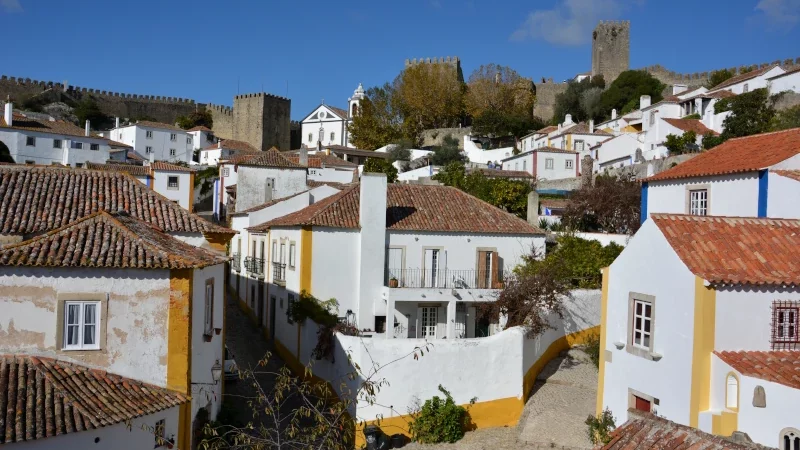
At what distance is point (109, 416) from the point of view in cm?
1178

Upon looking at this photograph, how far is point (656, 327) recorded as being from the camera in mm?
14281

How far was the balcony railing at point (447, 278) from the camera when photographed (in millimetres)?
25531

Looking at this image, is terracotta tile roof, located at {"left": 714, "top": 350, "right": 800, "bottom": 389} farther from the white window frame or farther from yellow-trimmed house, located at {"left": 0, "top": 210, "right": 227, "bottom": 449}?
the white window frame

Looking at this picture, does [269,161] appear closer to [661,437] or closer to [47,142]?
[47,142]

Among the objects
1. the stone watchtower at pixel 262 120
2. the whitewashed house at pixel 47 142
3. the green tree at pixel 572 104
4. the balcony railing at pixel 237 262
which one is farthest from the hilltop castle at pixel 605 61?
the balcony railing at pixel 237 262

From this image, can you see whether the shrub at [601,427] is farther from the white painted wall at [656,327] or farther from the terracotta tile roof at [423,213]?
the terracotta tile roof at [423,213]

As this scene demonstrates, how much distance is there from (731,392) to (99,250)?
11.8 meters

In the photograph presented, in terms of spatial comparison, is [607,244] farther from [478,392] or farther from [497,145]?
[497,145]

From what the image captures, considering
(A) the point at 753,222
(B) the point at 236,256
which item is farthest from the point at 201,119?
(A) the point at 753,222

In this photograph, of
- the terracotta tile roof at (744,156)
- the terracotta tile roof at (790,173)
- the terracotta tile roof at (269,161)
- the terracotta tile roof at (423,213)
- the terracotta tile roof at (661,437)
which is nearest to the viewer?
the terracotta tile roof at (661,437)

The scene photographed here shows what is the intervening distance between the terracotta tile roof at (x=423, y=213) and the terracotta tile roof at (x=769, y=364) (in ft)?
44.8

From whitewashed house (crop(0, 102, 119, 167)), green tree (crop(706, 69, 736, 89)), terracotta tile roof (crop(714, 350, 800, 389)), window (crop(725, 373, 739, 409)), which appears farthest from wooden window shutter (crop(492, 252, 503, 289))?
green tree (crop(706, 69, 736, 89))

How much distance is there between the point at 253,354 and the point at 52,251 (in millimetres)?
13464

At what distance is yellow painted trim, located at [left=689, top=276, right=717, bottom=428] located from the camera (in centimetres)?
1302
